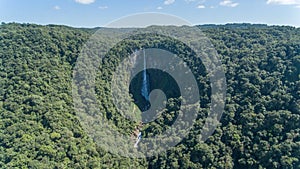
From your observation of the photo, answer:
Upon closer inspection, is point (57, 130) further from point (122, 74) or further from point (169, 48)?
point (169, 48)

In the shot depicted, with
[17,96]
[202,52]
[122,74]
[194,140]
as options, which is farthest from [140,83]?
[17,96]

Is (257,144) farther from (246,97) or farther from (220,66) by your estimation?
(220,66)

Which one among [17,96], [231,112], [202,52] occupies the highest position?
[202,52]

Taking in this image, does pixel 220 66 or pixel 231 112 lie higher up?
pixel 220 66

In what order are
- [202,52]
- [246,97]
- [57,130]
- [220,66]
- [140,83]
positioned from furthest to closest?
[140,83]
[202,52]
[220,66]
[246,97]
[57,130]

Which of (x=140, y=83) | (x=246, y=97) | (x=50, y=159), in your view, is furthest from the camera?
(x=140, y=83)

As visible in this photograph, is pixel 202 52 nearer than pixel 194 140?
No
